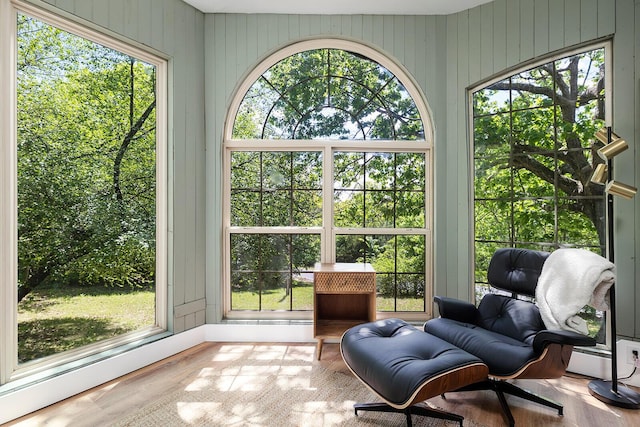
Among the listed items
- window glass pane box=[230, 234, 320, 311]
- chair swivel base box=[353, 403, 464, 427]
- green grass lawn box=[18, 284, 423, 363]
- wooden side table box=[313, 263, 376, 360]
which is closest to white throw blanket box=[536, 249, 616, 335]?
chair swivel base box=[353, 403, 464, 427]

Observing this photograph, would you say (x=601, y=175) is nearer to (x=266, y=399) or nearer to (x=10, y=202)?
(x=266, y=399)

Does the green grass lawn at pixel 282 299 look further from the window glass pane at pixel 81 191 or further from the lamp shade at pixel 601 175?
the lamp shade at pixel 601 175

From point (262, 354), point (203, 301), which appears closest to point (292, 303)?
point (262, 354)

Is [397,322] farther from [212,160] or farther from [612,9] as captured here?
[612,9]

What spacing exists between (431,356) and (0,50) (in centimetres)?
292

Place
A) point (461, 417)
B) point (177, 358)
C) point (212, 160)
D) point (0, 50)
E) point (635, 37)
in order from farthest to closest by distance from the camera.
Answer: point (212, 160) < point (177, 358) < point (635, 37) < point (0, 50) < point (461, 417)

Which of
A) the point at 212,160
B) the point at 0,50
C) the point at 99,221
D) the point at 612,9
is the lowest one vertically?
the point at 99,221

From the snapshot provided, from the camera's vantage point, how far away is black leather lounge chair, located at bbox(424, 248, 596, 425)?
1809 millimetres

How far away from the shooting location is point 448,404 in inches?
82.1

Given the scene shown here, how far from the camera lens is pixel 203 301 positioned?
3137 millimetres

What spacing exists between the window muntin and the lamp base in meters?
0.39

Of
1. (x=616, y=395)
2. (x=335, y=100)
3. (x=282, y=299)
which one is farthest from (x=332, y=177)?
(x=616, y=395)

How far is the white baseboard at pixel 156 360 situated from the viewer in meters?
1.99

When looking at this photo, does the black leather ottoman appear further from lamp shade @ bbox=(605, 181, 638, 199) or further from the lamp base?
lamp shade @ bbox=(605, 181, 638, 199)
